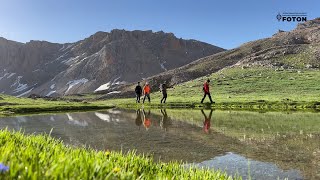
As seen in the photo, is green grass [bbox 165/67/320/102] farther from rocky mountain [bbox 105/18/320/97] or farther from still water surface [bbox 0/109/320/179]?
still water surface [bbox 0/109/320/179]

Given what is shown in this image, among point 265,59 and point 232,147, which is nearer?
point 232,147

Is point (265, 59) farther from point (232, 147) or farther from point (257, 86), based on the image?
point (232, 147)

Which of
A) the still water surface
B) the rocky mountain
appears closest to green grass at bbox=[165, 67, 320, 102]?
the rocky mountain

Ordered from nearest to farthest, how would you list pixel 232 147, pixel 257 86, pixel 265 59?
pixel 232 147 < pixel 257 86 < pixel 265 59

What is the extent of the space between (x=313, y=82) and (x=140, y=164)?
254ft

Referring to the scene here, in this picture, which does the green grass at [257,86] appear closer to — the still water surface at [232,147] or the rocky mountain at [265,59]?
the rocky mountain at [265,59]

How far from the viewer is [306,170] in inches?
315

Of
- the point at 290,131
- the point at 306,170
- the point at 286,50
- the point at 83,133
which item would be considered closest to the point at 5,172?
the point at 306,170

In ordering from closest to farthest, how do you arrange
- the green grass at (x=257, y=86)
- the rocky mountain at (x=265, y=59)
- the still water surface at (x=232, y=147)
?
the still water surface at (x=232, y=147) < the green grass at (x=257, y=86) < the rocky mountain at (x=265, y=59)

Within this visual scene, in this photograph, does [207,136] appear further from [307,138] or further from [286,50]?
[286,50]

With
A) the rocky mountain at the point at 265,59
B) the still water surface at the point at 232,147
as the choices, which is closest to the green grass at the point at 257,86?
the rocky mountain at the point at 265,59

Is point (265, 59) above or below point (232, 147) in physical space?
above

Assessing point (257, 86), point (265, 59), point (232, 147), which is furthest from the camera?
point (265, 59)

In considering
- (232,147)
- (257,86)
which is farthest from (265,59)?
(232,147)
